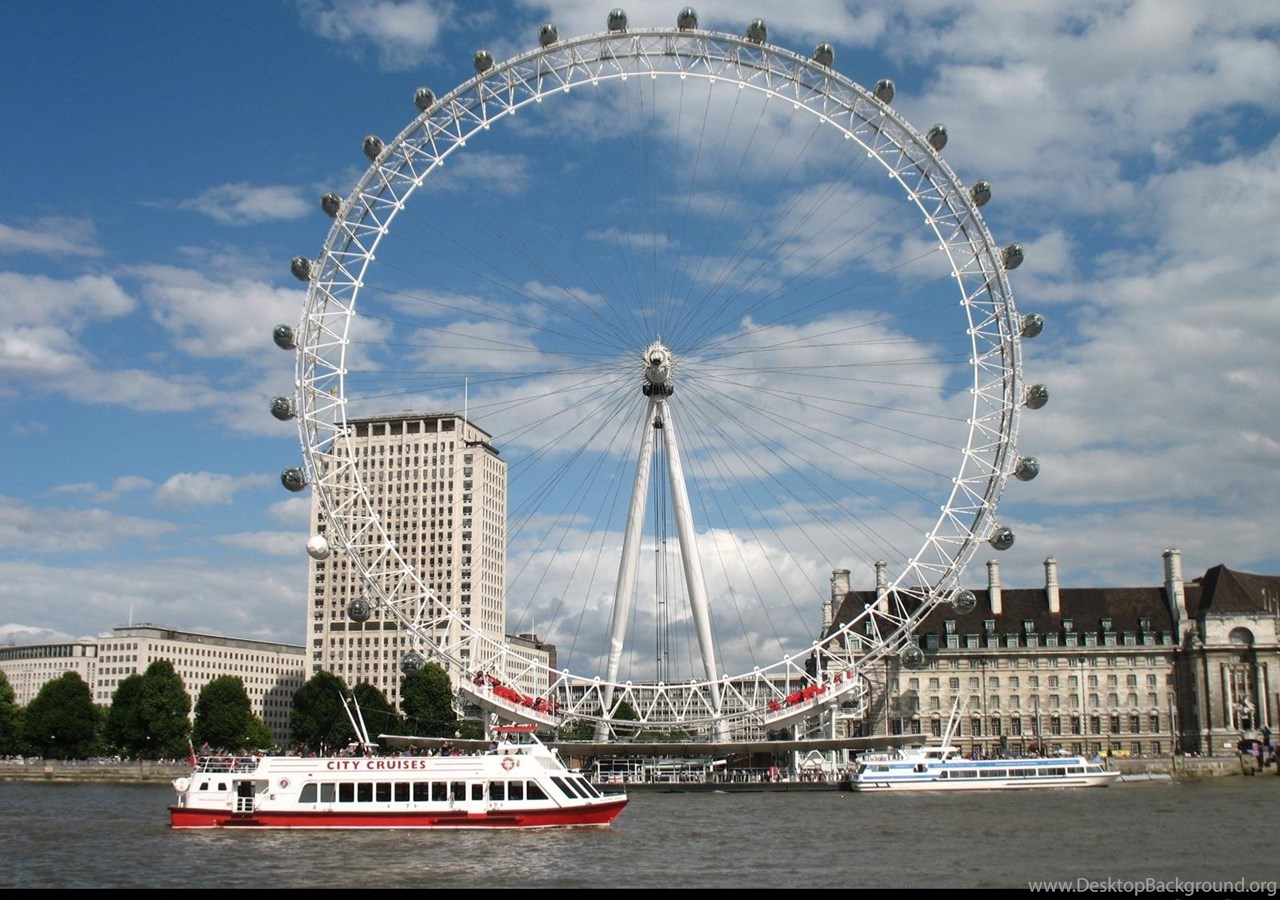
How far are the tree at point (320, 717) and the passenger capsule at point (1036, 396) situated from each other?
92.6 meters

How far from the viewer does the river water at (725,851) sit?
44250 mm

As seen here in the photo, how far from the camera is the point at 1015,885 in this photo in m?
41.8

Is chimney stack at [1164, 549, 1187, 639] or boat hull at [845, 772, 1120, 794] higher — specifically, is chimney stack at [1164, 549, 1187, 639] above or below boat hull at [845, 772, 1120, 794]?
above

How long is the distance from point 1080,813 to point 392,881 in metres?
39.9

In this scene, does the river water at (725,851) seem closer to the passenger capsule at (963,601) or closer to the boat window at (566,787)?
the boat window at (566,787)

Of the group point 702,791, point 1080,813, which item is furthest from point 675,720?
point 1080,813

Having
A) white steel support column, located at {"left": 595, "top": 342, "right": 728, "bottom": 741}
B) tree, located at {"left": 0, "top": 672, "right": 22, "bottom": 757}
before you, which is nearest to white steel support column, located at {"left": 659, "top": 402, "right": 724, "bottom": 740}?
white steel support column, located at {"left": 595, "top": 342, "right": 728, "bottom": 741}

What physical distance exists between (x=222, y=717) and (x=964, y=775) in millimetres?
84802

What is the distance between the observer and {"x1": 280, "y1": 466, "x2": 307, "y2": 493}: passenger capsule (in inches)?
3125

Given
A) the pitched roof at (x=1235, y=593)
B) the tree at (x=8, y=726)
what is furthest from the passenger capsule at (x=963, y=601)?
the tree at (x=8, y=726)

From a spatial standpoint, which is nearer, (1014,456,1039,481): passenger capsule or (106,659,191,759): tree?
(1014,456,1039,481): passenger capsule

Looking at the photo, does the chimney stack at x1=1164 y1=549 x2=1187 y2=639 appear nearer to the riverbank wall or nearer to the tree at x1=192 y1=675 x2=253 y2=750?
the riverbank wall

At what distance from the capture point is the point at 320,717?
15450 centimetres

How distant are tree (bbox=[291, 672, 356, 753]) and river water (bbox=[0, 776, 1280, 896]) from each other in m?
75.2
